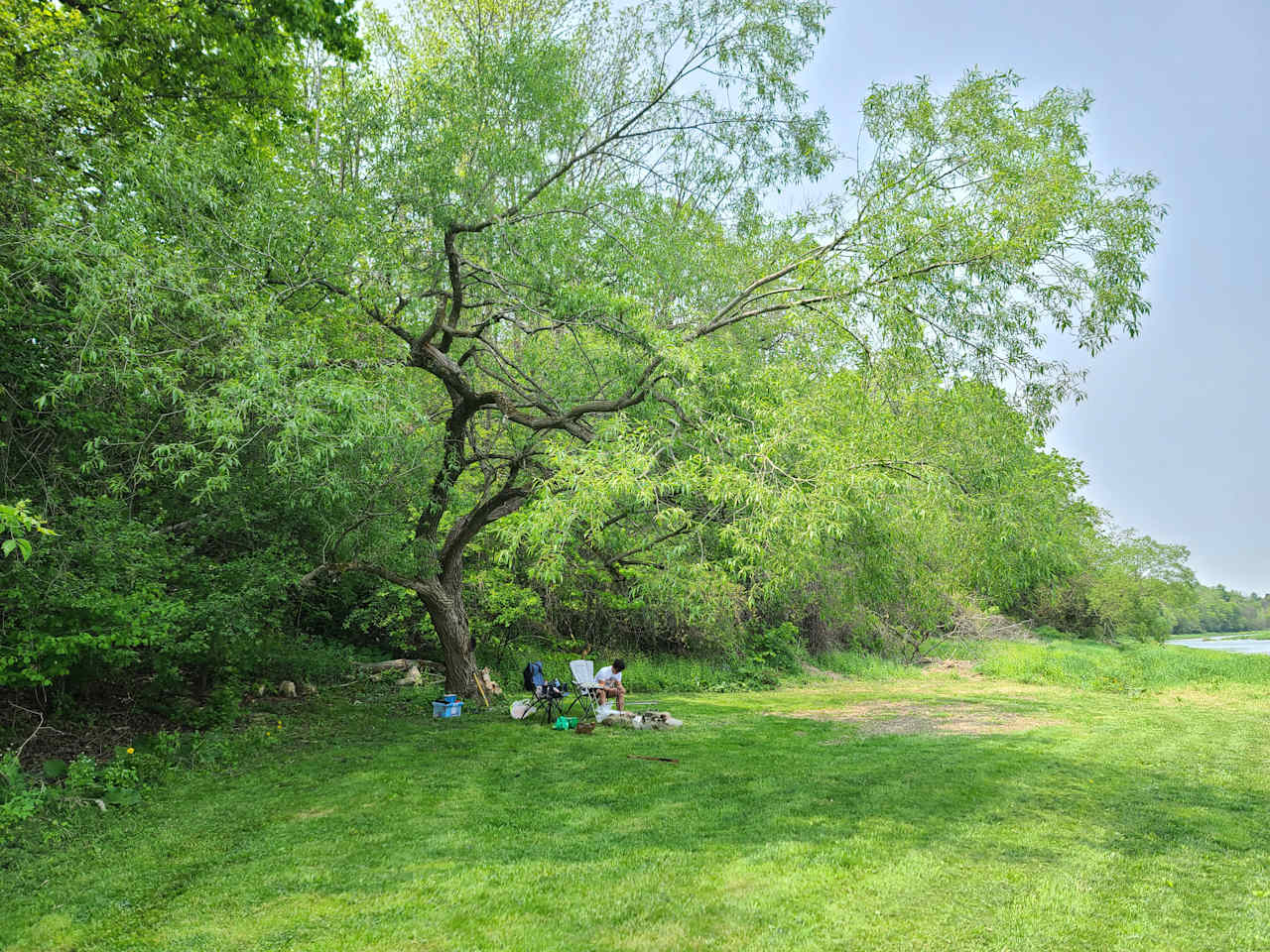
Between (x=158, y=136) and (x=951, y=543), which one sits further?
(x=158, y=136)

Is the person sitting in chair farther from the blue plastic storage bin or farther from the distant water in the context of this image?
the distant water

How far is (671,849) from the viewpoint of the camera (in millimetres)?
4590

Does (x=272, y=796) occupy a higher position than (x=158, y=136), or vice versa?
(x=158, y=136)

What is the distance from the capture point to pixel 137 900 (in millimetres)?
3898

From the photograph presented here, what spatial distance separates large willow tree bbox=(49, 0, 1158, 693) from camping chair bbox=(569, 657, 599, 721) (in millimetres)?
2322

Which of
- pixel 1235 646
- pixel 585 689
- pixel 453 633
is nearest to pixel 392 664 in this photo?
pixel 453 633

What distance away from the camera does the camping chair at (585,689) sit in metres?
9.40

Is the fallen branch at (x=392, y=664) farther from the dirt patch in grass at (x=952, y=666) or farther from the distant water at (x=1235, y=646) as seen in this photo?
the distant water at (x=1235, y=646)

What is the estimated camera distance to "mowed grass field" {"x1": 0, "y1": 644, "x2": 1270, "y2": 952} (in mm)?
3535

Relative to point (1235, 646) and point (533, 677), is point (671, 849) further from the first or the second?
point (1235, 646)

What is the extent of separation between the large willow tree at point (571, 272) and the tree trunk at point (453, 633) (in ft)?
1.21

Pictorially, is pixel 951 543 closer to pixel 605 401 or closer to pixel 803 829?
pixel 803 829

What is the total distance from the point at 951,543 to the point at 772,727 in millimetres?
4375

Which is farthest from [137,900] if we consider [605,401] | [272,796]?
[605,401]
